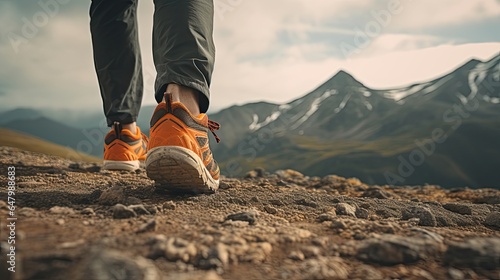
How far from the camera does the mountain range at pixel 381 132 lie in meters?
77.4

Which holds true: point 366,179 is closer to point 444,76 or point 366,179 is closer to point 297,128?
point 297,128

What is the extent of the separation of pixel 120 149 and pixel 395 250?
11.7ft

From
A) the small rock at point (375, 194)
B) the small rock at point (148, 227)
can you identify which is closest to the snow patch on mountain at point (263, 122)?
the small rock at point (375, 194)

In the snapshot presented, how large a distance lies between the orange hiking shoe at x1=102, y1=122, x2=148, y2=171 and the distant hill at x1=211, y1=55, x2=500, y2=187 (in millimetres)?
75220

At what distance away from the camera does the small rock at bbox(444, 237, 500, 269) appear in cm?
144

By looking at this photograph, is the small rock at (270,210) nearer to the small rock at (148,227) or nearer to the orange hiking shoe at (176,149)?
the orange hiking shoe at (176,149)

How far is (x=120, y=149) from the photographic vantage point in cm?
420

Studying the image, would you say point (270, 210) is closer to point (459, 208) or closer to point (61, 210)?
point (61, 210)

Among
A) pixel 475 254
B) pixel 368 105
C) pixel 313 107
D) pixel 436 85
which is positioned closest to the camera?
pixel 475 254

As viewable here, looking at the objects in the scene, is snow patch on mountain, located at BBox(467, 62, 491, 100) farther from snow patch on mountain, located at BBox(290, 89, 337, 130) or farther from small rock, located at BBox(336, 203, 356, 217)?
small rock, located at BBox(336, 203, 356, 217)

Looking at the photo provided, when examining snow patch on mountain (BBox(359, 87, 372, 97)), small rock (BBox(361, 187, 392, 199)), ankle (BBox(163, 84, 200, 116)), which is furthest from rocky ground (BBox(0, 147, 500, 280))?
snow patch on mountain (BBox(359, 87, 372, 97))

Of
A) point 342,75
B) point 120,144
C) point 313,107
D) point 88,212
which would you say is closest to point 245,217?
point 88,212

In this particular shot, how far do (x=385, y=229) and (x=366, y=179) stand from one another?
7700 cm

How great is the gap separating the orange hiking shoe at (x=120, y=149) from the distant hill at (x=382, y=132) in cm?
7522
